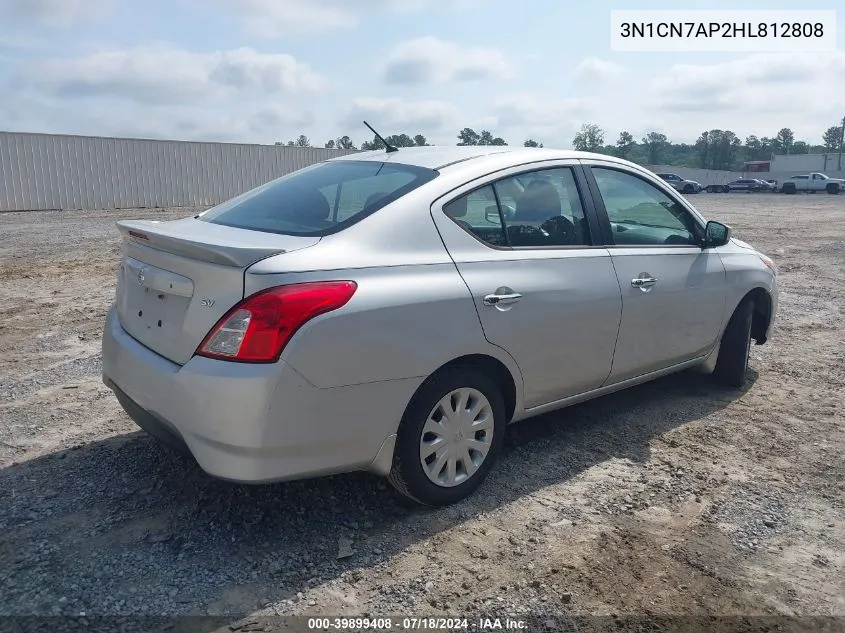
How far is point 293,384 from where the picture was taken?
265cm

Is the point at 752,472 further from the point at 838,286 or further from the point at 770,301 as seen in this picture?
the point at 838,286

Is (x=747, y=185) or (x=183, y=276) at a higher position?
(x=747, y=185)

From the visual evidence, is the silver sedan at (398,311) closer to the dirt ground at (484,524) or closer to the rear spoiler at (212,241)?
the rear spoiler at (212,241)

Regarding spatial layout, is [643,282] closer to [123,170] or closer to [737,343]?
[737,343]

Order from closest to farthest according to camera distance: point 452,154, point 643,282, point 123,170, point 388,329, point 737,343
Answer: point 388,329, point 452,154, point 643,282, point 737,343, point 123,170

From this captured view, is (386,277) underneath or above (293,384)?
above

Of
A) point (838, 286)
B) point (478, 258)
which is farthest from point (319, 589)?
point (838, 286)

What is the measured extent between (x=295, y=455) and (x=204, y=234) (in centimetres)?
112

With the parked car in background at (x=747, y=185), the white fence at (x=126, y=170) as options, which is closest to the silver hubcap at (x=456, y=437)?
the white fence at (x=126, y=170)

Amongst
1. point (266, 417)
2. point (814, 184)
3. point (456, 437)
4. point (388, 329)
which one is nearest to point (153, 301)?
point (266, 417)

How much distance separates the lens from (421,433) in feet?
10.1

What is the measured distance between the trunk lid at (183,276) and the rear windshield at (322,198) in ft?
0.45

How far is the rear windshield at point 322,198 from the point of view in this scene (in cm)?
319

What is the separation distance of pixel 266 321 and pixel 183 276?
0.54 m
